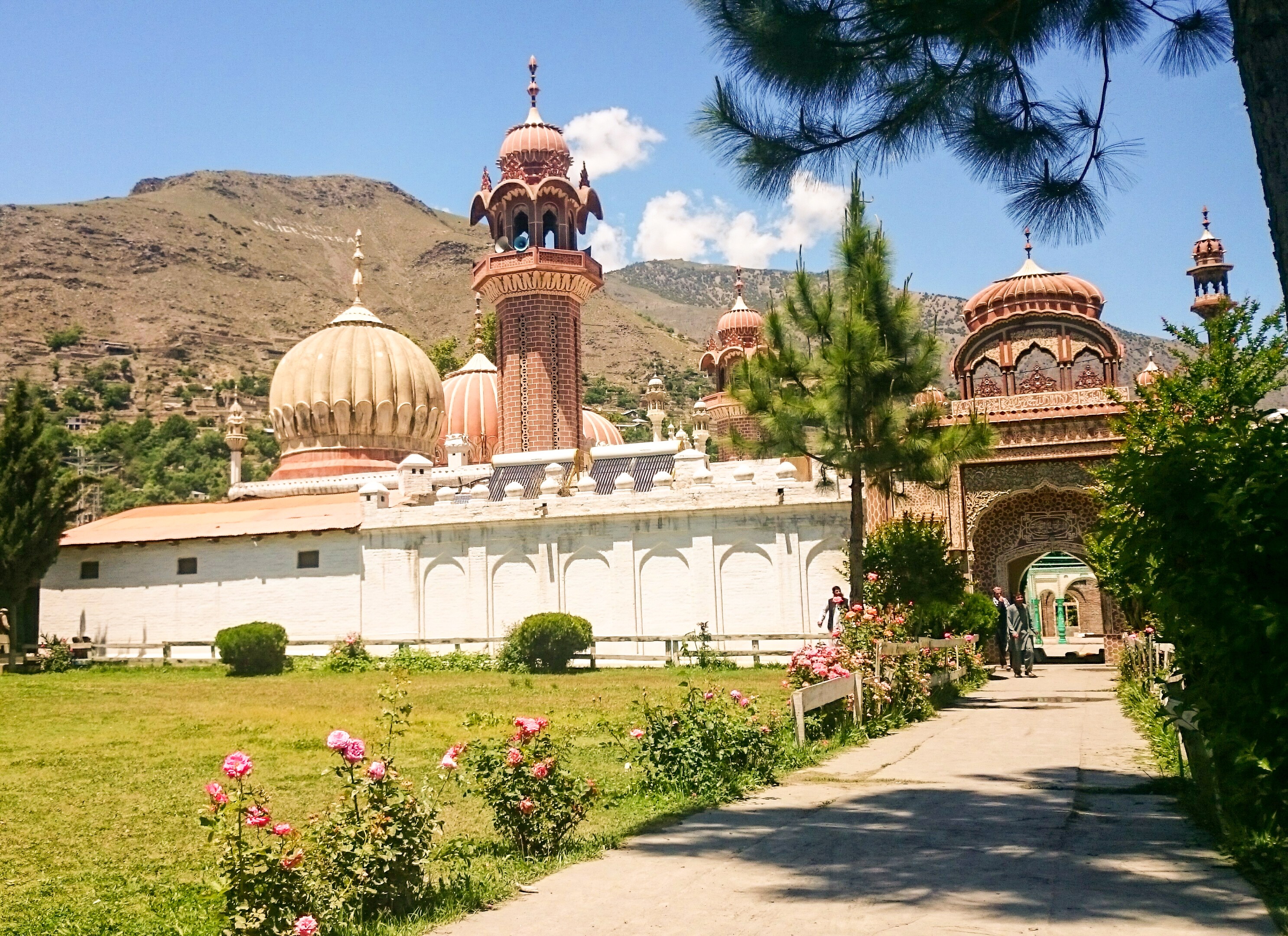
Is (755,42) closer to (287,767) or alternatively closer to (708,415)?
(287,767)

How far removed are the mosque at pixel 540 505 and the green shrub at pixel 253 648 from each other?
2703mm

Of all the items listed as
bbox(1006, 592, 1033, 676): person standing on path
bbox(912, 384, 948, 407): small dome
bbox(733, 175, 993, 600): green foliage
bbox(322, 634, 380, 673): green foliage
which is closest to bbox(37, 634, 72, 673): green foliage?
bbox(322, 634, 380, 673): green foliage

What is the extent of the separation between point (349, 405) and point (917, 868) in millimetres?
33969

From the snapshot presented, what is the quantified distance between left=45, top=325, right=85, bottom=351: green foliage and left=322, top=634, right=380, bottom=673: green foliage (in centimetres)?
9609

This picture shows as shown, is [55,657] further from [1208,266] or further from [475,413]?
[1208,266]

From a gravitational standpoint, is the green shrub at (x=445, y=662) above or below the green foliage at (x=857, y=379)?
below

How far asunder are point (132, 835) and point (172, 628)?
24760mm

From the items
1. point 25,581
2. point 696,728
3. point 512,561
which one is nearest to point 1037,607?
point 512,561

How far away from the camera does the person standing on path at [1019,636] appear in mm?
22641

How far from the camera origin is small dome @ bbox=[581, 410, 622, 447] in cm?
4394

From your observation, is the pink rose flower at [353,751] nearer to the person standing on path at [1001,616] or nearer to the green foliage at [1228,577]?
the green foliage at [1228,577]

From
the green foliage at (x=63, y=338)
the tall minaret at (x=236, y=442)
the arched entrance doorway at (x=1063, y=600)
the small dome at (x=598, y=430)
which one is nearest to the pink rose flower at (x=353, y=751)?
the small dome at (x=598, y=430)

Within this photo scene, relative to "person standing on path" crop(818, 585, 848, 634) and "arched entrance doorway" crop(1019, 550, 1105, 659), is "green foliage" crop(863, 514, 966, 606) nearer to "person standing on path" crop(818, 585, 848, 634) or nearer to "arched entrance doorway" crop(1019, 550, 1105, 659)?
"person standing on path" crop(818, 585, 848, 634)

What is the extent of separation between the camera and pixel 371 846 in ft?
18.2
